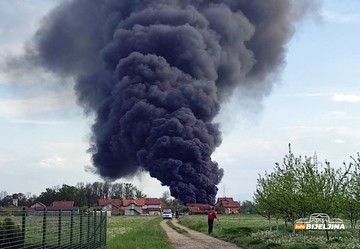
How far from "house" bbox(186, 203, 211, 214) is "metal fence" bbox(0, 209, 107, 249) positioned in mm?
46113

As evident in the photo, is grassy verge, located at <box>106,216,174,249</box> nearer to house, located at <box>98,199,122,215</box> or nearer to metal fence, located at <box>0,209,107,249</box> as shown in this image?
metal fence, located at <box>0,209,107,249</box>

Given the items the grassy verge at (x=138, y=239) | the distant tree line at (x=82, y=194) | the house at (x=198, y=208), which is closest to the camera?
the grassy verge at (x=138, y=239)

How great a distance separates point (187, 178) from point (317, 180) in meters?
37.2

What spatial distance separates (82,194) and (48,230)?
4480 inches

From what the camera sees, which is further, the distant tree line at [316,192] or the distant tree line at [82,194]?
the distant tree line at [82,194]

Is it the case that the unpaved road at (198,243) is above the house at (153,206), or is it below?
below

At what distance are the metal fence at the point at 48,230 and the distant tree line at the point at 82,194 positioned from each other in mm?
84557

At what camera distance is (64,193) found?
115 m

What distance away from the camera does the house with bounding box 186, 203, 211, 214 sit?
216 feet

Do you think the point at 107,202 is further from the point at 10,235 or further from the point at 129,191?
the point at 10,235

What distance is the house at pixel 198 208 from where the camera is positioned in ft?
216

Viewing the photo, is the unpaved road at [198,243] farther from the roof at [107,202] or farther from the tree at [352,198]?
the roof at [107,202]

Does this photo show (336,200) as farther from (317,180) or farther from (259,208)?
(259,208)

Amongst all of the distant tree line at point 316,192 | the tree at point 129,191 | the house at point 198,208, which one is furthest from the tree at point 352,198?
the tree at point 129,191
